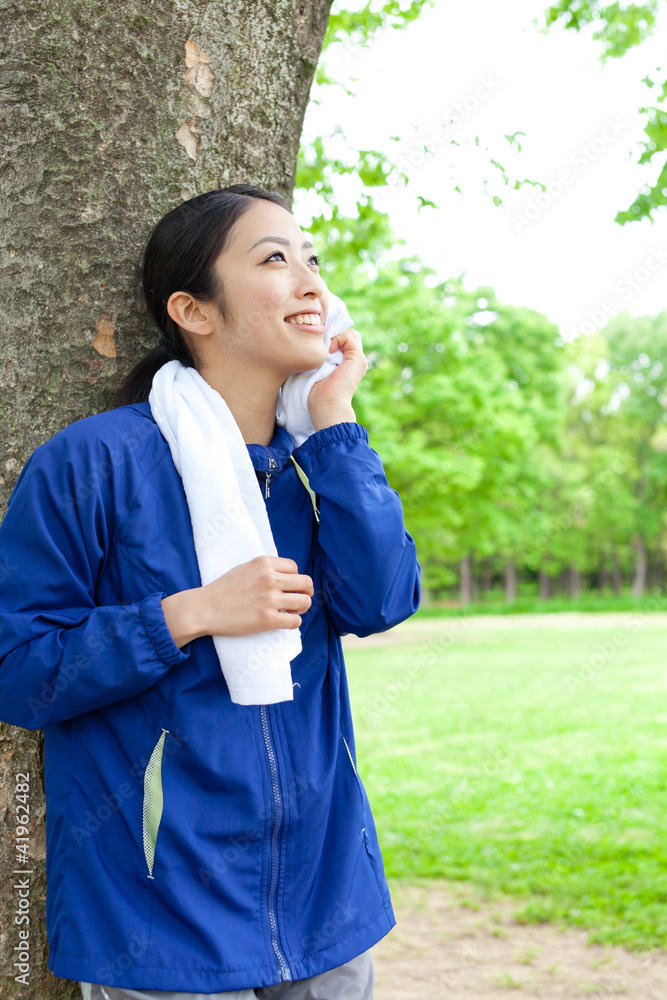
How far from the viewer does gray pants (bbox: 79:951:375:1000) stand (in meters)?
1.52

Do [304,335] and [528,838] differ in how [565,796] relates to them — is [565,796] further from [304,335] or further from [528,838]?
[304,335]

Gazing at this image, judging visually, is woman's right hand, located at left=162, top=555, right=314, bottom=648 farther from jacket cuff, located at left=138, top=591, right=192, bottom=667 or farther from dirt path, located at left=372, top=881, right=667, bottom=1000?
dirt path, located at left=372, top=881, right=667, bottom=1000

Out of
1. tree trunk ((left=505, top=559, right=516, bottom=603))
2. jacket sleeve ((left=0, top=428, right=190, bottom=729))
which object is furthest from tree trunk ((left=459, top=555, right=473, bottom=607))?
jacket sleeve ((left=0, top=428, right=190, bottom=729))

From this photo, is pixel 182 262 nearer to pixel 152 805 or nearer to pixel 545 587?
pixel 152 805

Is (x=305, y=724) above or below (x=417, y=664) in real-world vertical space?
above

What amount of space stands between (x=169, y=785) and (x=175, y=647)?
0.26 meters

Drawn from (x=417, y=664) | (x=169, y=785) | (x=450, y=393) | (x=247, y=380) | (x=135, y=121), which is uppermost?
(x=450, y=393)

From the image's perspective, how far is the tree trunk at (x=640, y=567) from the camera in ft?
125

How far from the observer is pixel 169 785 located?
158 centimetres

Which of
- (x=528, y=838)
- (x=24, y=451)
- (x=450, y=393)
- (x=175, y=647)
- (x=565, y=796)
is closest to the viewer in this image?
(x=175, y=647)

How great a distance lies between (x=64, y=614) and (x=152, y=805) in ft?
1.26

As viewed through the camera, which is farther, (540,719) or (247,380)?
(540,719)

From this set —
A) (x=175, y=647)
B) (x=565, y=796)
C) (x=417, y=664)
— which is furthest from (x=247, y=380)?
(x=417, y=664)

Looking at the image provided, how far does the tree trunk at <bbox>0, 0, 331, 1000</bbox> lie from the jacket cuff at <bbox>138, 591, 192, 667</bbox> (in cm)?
64
